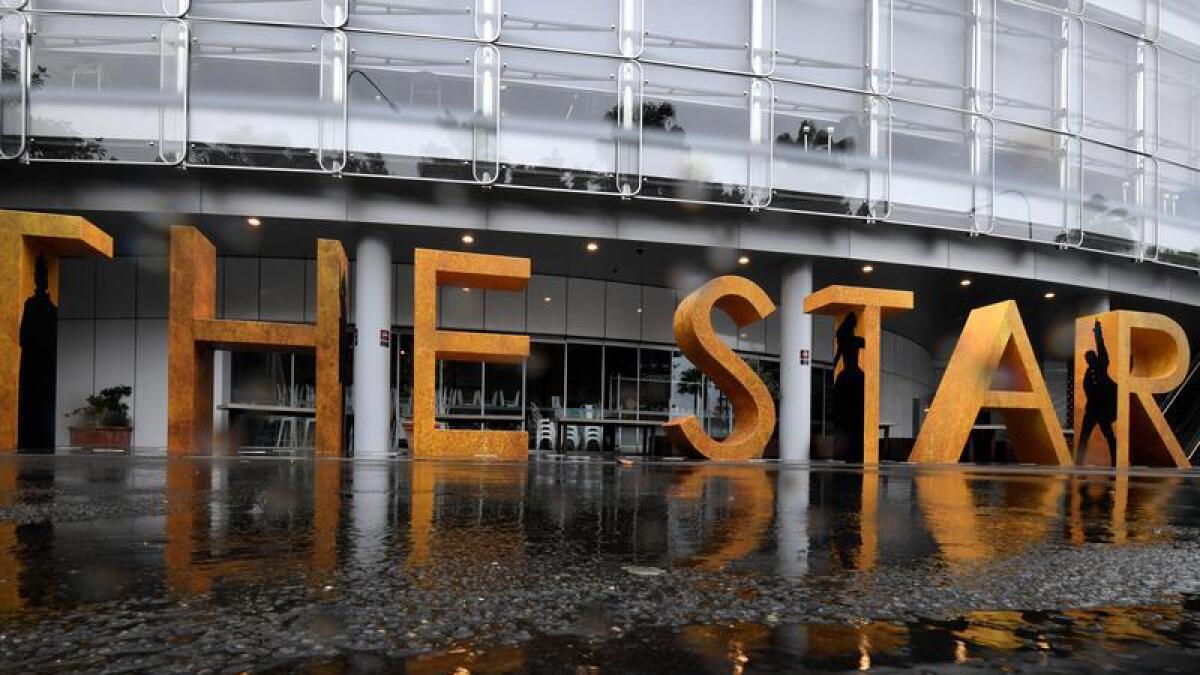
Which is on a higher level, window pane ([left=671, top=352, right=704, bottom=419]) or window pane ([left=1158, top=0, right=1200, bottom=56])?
window pane ([left=1158, top=0, right=1200, bottom=56])

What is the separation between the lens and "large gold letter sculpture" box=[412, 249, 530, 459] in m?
16.0

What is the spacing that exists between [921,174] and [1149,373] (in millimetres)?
7845

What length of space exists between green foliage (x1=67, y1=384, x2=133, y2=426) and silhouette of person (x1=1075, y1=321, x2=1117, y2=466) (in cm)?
2400

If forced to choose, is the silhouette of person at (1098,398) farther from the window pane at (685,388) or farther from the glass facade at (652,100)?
the window pane at (685,388)

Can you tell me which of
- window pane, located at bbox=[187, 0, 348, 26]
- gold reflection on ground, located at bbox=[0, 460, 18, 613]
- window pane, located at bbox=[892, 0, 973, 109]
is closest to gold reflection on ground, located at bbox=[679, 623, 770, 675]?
gold reflection on ground, located at bbox=[0, 460, 18, 613]

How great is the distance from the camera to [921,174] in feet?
68.3

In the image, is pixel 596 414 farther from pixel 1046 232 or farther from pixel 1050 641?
pixel 1050 641

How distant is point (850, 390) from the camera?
61.8 ft

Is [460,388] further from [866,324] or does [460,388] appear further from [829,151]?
[829,151]

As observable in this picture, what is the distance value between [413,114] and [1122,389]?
57.2 ft

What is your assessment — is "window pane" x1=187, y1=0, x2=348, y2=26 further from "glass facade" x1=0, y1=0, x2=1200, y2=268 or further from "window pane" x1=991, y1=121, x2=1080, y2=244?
"window pane" x1=991, y1=121, x2=1080, y2=244

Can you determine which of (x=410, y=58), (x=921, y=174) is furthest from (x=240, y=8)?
(x=921, y=174)

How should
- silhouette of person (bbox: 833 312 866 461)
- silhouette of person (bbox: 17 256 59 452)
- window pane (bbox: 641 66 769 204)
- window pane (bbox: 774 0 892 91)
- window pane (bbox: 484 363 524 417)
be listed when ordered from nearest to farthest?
1. silhouette of person (bbox: 17 256 59 452)
2. silhouette of person (bbox: 833 312 866 461)
3. window pane (bbox: 641 66 769 204)
4. window pane (bbox: 774 0 892 91)
5. window pane (bbox: 484 363 524 417)

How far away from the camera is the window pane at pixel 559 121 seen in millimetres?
18203
